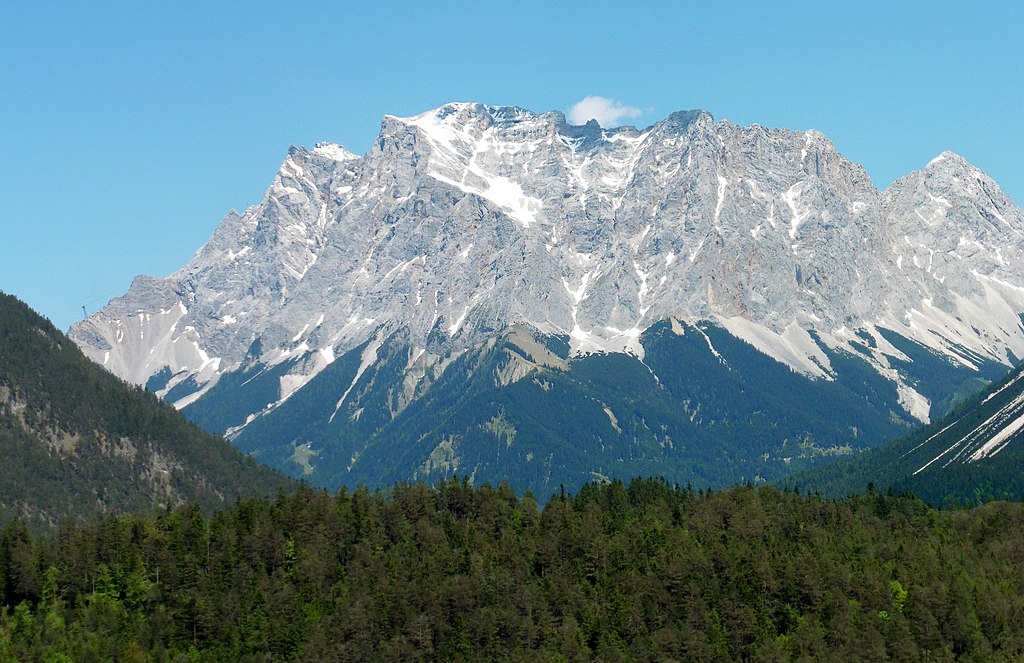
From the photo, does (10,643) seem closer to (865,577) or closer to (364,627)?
(364,627)

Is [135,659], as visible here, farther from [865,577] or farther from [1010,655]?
[1010,655]

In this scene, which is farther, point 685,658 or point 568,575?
point 568,575

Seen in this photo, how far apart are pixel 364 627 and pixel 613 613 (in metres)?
32.0

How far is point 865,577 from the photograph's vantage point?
630 feet

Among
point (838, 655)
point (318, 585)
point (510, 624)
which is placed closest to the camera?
point (838, 655)

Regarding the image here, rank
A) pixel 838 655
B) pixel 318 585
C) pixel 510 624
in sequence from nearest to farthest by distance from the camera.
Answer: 1. pixel 838 655
2. pixel 510 624
3. pixel 318 585

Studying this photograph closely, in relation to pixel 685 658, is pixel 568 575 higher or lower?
higher

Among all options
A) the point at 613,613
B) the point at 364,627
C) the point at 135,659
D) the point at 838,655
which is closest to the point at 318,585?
the point at 364,627

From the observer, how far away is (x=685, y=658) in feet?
582

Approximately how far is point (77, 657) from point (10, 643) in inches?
423

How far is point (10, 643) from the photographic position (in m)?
180

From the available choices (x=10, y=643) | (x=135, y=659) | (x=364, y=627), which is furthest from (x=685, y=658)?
(x=10, y=643)

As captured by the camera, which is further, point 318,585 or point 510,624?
point 318,585

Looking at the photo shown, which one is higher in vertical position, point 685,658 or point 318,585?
point 318,585
